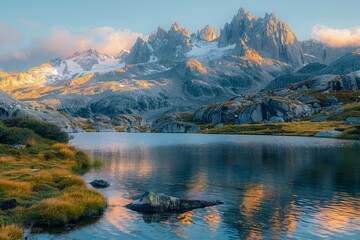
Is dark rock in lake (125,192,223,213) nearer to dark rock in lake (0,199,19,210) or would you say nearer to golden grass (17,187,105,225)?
golden grass (17,187,105,225)

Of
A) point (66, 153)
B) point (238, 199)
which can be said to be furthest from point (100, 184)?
point (66, 153)

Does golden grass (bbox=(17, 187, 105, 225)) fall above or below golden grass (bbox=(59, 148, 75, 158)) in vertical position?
below

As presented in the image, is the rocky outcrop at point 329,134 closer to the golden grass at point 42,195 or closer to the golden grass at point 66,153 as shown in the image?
the golden grass at point 66,153

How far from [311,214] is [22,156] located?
44.8m

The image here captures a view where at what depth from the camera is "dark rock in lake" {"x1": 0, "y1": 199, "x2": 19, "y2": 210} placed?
98.6 ft

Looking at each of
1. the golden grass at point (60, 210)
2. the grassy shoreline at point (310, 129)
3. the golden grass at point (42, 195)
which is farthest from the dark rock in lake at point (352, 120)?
the golden grass at point (60, 210)

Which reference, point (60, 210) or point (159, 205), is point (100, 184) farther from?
point (60, 210)

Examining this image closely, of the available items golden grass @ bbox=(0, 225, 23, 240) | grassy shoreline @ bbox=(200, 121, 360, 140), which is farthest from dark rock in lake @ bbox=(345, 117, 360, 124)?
golden grass @ bbox=(0, 225, 23, 240)

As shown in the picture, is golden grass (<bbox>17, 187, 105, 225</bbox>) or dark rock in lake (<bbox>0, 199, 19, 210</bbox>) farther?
dark rock in lake (<bbox>0, 199, 19, 210</bbox>)

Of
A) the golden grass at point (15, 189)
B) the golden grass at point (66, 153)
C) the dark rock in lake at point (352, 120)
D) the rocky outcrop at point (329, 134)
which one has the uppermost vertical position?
the dark rock in lake at point (352, 120)

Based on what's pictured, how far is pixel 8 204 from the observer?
100ft

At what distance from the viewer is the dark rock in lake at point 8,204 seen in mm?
30039

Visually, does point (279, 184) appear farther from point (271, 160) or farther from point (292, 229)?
point (271, 160)

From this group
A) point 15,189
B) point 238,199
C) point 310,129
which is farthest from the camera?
point 310,129
